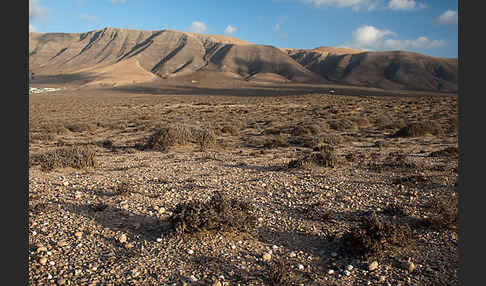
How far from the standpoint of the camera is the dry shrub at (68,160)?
8770 mm

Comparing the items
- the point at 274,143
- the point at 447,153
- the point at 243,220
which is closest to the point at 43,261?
the point at 243,220

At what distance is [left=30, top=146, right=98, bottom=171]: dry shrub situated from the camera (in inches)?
345

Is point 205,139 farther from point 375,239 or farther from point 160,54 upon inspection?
point 160,54

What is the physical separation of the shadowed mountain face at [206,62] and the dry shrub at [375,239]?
10504 centimetres

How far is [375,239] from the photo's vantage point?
412 centimetres

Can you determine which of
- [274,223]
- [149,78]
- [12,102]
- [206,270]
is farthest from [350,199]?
[149,78]

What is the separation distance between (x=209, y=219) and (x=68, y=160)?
250 inches

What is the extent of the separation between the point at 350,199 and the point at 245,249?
114 inches

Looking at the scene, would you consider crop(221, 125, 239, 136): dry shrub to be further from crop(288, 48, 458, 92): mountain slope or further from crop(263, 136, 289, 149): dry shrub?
crop(288, 48, 458, 92): mountain slope

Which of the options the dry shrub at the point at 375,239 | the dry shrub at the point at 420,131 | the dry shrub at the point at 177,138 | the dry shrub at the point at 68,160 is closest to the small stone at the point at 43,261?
the dry shrub at the point at 375,239

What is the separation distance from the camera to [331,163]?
8859mm

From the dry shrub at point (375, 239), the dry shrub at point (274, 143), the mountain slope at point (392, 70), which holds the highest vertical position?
the mountain slope at point (392, 70)

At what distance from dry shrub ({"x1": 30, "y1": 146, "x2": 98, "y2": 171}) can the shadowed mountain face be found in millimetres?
99495

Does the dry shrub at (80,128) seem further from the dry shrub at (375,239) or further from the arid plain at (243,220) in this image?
the dry shrub at (375,239)
